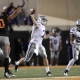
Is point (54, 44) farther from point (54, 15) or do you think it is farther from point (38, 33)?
point (38, 33)

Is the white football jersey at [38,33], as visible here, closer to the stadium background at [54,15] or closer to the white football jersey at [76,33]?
the white football jersey at [76,33]

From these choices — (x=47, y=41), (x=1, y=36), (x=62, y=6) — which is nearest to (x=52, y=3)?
(x=62, y=6)

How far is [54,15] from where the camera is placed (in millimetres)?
22609

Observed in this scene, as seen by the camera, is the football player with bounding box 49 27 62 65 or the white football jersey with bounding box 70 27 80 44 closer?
the white football jersey with bounding box 70 27 80 44

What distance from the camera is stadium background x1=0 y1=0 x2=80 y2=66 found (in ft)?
71.5

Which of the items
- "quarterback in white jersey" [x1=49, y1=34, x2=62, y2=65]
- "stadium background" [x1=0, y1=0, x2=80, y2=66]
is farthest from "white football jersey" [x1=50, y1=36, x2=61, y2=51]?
"stadium background" [x1=0, y1=0, x2=80, y2=66]

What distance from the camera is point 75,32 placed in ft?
46.2

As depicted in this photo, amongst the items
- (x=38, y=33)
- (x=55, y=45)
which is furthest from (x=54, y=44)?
(x=38, y=33)

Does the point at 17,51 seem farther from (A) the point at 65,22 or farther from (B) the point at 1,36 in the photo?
(B) the point at 1,36

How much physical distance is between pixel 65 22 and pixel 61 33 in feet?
2.24

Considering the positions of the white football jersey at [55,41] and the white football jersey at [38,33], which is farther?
the white football jersey at [55,41]

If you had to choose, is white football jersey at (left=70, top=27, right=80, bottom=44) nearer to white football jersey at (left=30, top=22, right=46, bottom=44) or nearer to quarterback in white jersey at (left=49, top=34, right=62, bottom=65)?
white football jersey at (left=30, top=22, right=46, bottom=44)

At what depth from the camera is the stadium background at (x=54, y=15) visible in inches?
858

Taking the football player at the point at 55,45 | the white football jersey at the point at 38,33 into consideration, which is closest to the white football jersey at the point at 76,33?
the white football jersey at the point at 38,33
